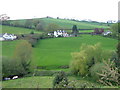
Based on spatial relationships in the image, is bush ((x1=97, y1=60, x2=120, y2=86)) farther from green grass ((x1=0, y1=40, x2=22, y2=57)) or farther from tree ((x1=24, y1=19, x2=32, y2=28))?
tree ((x1=24, y1=19, x2=32, y2=28))

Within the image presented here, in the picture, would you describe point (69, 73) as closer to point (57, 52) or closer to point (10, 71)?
point (10, 71)

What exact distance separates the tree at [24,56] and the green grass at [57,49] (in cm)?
341

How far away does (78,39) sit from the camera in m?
36.5

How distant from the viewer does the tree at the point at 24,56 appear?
20609mm

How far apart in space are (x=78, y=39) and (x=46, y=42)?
20.3 ft

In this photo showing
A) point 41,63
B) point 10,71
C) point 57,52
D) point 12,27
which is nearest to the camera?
point 10,71

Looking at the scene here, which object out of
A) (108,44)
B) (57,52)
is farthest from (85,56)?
(108,44)

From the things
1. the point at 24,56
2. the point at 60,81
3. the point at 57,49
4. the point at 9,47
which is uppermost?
the point at 60,81

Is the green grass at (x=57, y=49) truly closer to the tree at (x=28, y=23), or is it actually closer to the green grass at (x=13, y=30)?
the green grass at (x=13, y=30)

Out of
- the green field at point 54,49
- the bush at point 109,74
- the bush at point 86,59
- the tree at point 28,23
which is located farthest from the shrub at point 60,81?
the tree at point 28,23

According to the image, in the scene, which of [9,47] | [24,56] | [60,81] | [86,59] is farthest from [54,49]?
[60,81]

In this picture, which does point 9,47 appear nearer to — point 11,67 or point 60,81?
point 11,67

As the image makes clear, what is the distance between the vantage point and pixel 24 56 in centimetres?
2111

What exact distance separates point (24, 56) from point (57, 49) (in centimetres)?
1144
